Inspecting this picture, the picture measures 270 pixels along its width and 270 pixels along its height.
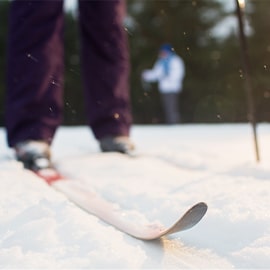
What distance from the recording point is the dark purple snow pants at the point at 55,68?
1.66m

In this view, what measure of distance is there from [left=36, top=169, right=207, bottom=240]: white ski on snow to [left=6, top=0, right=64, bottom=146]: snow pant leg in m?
0.29

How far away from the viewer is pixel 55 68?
173 centimetres

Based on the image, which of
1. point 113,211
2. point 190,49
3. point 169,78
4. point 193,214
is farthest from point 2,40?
point 193,214

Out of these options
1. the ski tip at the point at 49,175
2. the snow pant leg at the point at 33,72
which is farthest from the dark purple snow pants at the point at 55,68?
the ski tip at the point at 49,175

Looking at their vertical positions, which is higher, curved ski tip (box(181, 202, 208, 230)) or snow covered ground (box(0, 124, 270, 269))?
curved ski tip (box(181, 202, 208, 230))

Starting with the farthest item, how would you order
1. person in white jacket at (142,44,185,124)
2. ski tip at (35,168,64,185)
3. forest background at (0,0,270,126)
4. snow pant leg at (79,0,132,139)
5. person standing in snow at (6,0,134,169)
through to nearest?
1. forest background at (0,0,270,126)
2. person in white jacket at (142,44,185,124)
3. snow pant leg at (79,0,132,139)
4. person standing in snow at (6,0,134,169)
5. ski tip at (35,168,64,185)

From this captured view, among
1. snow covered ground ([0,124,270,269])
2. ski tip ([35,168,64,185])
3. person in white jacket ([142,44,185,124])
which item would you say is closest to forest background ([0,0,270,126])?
person in white jacket ([142,44,185,124])

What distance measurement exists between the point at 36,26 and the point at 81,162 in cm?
47

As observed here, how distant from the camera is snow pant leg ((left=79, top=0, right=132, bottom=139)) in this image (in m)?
1.88

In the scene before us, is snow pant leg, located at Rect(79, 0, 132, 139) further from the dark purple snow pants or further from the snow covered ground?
the snow covered ground

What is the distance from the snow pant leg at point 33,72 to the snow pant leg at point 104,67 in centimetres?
18

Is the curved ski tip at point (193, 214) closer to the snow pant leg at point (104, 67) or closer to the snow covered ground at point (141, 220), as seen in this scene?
the snow covered ground at point (141, 220)

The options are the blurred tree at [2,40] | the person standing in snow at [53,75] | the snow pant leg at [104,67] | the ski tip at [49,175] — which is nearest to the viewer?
the ski tip at [49,175]

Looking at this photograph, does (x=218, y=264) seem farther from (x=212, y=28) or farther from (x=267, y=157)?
(x=212, y=28)
